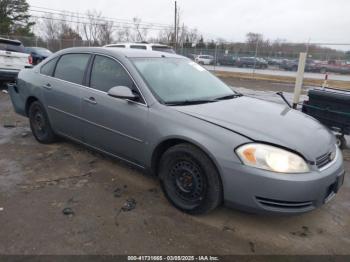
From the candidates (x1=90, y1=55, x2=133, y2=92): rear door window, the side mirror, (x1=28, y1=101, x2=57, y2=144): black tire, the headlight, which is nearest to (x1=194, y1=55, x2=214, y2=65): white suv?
(x1=28, y1=101, x2=57, y2=144): black tire

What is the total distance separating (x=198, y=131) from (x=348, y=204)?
2.08 metres

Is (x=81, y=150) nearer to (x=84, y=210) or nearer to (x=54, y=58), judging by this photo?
(x=54, y=58)

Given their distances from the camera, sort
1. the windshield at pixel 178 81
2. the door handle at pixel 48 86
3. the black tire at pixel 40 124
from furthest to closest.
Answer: the black tire at pixel 40 124 < the door handle at pixel 48 86 < the windshield at pixel 178 81

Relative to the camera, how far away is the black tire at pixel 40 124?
16.1ft

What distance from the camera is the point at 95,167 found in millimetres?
4328

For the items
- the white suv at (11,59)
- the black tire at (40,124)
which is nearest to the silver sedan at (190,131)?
the black tire at (40,124)

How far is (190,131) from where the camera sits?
303 cm

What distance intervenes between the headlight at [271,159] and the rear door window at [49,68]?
3317mm

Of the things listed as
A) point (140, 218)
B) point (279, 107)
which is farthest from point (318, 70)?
point (140, 218)

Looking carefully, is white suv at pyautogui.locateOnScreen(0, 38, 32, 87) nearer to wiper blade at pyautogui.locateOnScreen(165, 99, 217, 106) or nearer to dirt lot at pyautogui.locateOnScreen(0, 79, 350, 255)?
dirt lot at pyautogui.locateOnScreen(0, 79, 350, 255)

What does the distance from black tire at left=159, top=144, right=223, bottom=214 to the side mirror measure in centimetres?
72

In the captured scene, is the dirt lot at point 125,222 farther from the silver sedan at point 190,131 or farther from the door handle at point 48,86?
the door handle at point 48,86

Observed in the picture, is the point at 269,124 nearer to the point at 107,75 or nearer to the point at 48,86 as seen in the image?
the point at 107,75

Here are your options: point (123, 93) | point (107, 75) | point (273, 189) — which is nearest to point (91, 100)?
point (107, 75)
